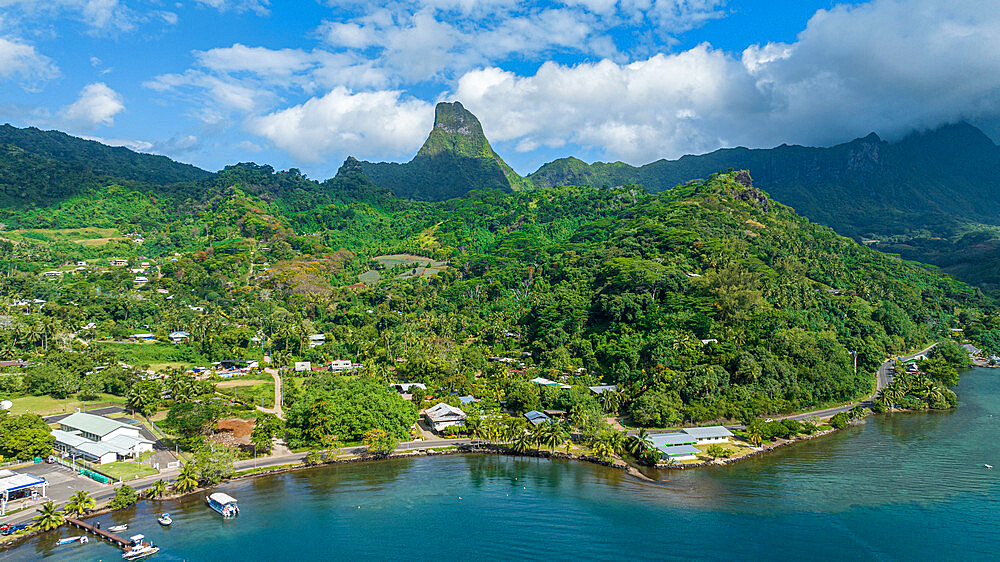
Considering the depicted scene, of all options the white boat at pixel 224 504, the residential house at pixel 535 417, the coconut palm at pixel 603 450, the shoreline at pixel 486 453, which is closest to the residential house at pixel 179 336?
the shoreline at pixel 486 453

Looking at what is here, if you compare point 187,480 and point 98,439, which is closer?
point 187,480

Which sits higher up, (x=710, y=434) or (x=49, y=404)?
(x=49, y=404)

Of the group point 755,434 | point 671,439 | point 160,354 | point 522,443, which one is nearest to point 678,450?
point 671,439

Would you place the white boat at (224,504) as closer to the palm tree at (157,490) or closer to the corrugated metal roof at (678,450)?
the palm tree at (157,490)

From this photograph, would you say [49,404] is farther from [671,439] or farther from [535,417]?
[671,439]

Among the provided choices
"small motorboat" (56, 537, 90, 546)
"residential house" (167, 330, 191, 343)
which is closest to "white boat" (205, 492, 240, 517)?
"small motorboat" (56, 537, 90, 546)

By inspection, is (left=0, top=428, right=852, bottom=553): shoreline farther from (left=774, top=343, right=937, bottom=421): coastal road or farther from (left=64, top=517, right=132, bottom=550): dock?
(left=774, top=343, right=937, bottom=421): coastal road
